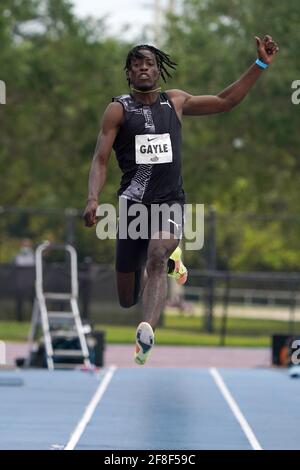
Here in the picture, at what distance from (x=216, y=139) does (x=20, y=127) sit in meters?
6.33

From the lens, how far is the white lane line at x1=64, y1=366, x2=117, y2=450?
11664mm

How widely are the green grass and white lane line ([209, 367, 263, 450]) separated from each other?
753cm

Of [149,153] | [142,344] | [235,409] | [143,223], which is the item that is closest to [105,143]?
[149,153]

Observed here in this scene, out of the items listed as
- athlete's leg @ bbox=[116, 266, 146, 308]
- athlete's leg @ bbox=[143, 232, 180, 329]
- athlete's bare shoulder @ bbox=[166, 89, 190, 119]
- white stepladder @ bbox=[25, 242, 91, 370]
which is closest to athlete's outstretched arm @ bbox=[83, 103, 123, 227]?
athlete's bare shoulder @ bbox=[166, 89, 190, 119]

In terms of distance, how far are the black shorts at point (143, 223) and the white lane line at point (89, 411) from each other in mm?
1807

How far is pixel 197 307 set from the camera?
42156 mm

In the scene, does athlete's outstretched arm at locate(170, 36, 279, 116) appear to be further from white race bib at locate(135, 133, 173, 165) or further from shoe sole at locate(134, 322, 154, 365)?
shoe sole at locate(134, 322, 154, 365)

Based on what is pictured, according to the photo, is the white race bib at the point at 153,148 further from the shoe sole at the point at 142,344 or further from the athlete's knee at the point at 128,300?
the shoe sole at the point at 142,344

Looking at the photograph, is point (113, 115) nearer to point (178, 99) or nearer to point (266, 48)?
point (178, 99)

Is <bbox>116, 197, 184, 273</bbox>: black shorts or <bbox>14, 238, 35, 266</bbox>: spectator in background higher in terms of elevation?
<bbox>116, 197, 184, 273</bbox>: black shorts

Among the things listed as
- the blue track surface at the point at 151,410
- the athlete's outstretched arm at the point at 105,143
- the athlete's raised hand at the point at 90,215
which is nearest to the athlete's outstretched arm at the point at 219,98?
the athlete's outstretched arm at the point at 105,143

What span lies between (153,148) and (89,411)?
5.11 metres

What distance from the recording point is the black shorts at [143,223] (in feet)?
32.9
